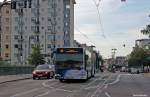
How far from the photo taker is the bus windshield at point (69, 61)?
4103cm

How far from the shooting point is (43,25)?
154 m

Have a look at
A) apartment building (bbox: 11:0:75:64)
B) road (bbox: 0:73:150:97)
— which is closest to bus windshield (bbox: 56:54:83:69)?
road (bbox: 0:73:150:97)

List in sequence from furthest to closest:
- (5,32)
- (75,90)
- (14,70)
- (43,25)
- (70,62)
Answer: (43,25)
(5,32)
(14,70)
(70,62)
(75,90)

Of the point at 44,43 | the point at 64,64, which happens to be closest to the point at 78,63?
the point at 64,64

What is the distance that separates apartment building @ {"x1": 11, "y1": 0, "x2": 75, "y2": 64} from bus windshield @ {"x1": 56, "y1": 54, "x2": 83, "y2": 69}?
363 ft

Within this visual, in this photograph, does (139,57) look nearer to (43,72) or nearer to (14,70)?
(14,70)

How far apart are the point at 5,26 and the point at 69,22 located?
64.8 feet

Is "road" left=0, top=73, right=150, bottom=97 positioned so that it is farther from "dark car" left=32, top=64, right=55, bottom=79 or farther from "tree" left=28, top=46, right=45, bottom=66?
"tree" left=28, top=46, right=45, bottom=66

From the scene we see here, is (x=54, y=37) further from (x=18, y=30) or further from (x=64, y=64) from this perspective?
(x=64, y=64)

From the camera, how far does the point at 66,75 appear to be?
41.8m

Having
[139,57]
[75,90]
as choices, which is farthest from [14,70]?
[139,57]

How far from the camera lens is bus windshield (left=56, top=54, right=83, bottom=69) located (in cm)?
4103

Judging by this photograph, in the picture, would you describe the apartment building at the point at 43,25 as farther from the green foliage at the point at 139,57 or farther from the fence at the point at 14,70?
the fence at the point at 14,70

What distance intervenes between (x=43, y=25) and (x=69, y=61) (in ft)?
374
